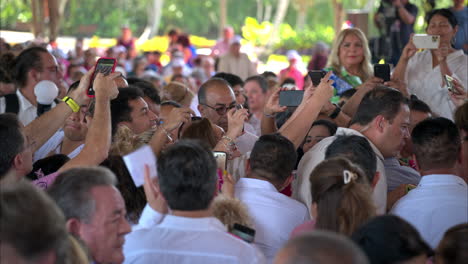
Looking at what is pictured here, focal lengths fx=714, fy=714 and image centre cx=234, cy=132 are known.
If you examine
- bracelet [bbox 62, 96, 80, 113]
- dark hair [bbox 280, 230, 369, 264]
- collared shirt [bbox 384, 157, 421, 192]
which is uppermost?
dark hair [bbox 280, 230, 369, 264]

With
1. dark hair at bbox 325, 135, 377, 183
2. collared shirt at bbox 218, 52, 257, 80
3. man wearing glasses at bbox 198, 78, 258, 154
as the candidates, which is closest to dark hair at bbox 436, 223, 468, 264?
dark hair at bbox 325, 135, 377, 183

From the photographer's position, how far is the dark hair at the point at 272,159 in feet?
11.7

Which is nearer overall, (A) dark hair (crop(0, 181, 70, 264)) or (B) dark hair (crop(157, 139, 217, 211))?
(A) dark hair (crop(0, 181, 70, 264))

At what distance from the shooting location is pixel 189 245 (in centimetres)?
Result: 268

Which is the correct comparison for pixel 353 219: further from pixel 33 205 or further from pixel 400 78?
pixel 400 78

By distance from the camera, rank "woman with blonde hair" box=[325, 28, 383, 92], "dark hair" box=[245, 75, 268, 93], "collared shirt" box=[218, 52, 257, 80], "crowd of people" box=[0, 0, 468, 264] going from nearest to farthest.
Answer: "crowd of people" box=[0, 0, 468, 264] → "woman with blonde hair" box=[325, 28, 383, 92] → "dark hair" box=[245, 75, 268, 93] → "collared shirt" box=[218, 52, 257, 80]

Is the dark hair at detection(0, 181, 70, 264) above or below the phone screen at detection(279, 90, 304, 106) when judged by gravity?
above

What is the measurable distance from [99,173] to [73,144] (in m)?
2.18

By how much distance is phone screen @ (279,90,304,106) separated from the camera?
188 inches

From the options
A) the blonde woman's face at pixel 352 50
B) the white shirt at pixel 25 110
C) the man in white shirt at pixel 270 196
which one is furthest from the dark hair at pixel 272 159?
the blonde woman's face at pixel 352 50

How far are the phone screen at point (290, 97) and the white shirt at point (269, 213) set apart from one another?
134cm

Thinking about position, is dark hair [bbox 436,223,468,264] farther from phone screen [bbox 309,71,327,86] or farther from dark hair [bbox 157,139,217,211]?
phone screen [bbox 309,71,327,86]

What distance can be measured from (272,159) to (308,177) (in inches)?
13.2

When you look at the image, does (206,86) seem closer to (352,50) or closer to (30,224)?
Answer: (352,50)
